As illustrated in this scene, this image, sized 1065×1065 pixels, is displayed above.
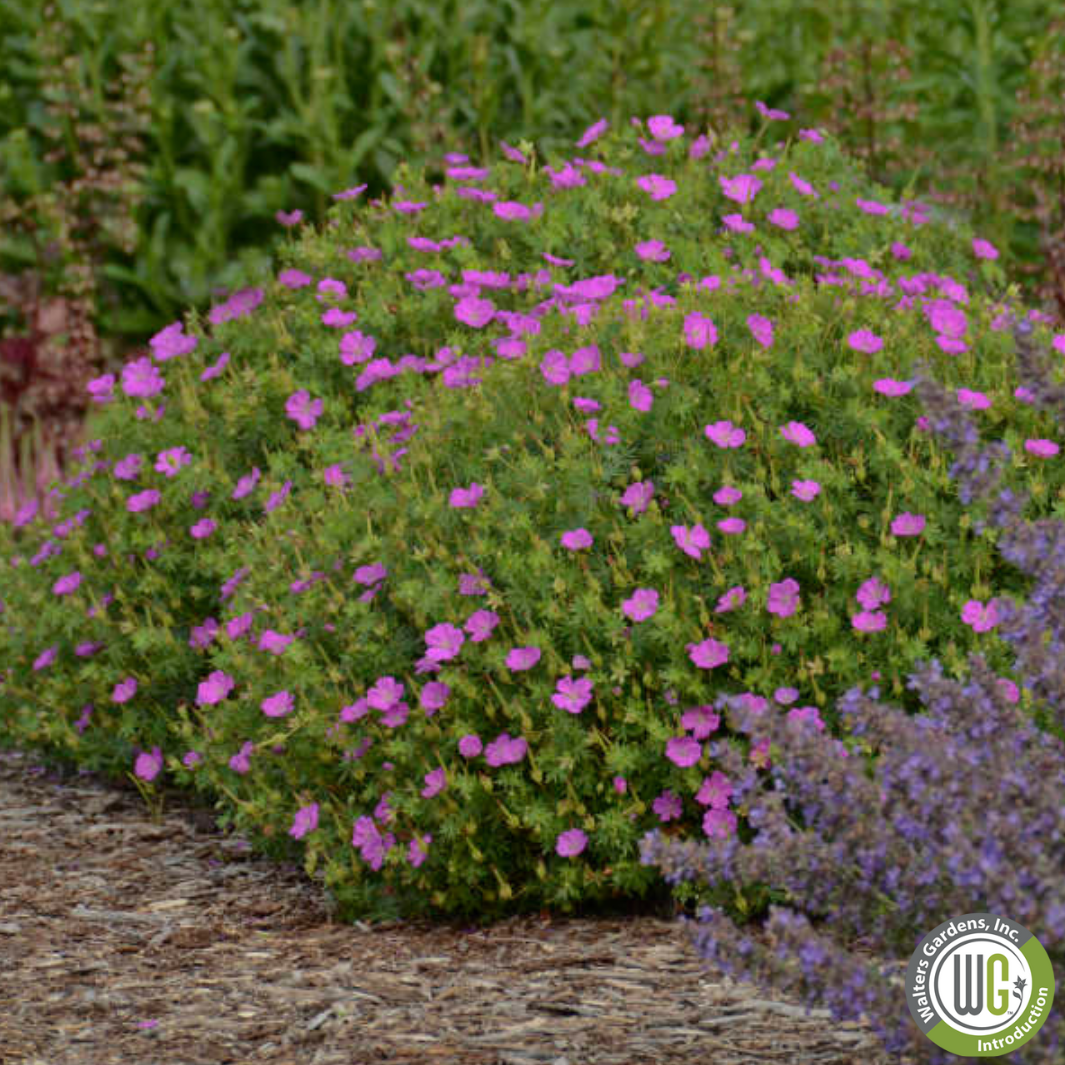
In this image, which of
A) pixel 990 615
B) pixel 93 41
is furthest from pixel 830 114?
pixel 990 615

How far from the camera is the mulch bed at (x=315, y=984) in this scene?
10.4 ft

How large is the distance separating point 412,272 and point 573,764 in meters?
1.77

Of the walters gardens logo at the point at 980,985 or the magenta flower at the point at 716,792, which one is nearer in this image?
the walters gardens logo at the point at 980,985

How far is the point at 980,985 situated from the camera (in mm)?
2416

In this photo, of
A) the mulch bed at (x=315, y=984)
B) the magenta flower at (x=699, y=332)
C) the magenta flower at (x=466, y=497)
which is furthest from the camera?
the magenta flower at (x=699, y=332)

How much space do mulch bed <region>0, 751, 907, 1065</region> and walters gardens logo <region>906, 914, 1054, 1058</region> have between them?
0.59 metres

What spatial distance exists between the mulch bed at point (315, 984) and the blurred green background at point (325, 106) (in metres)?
3.42

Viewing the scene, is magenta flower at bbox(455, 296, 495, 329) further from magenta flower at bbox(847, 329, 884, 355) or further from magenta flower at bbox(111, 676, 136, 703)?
magenta flower at bbox(111, 676, 136, 703)

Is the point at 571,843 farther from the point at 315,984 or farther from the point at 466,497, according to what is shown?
the point at 466,497

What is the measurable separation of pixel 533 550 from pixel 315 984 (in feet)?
3.09

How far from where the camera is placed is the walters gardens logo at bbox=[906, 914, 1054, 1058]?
2.35m

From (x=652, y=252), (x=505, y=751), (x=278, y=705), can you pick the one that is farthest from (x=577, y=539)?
(x=652, y=252)

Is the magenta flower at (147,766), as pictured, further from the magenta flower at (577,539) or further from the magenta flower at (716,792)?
the magenta flower at (716,792)

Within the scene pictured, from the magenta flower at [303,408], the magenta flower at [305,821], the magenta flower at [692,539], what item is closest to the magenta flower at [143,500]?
the magenta flower at [303,408]
